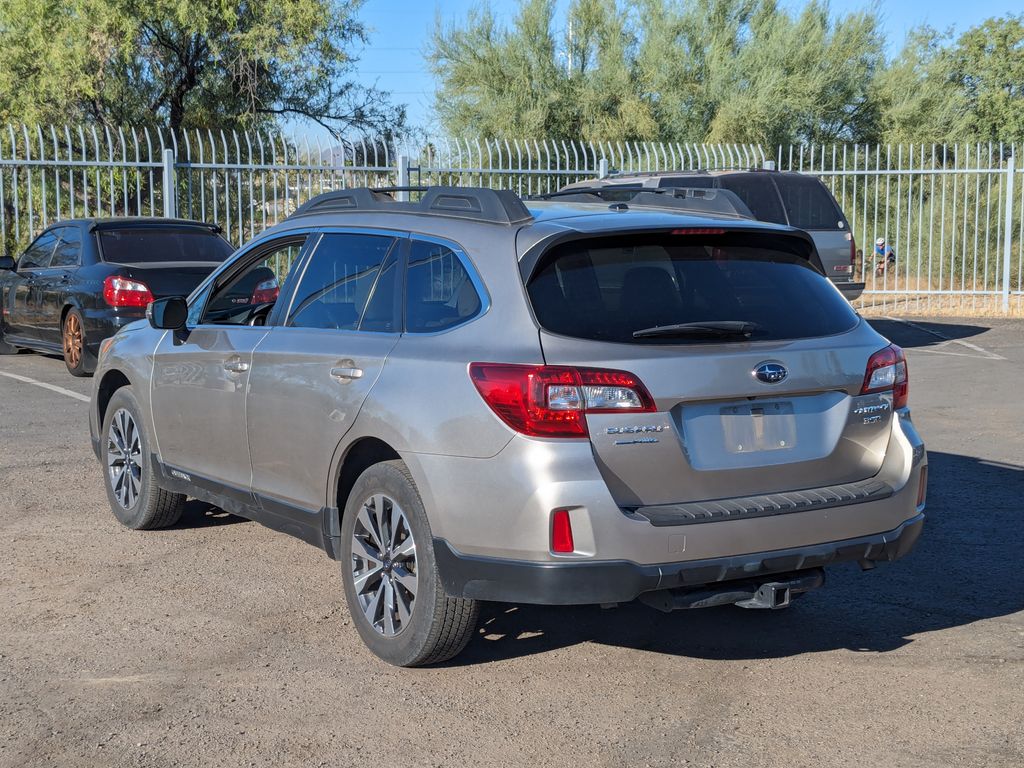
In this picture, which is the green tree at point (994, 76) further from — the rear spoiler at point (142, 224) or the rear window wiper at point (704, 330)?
the rear window wiper at point (704, 330)

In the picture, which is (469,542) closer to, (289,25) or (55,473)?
(55,473)

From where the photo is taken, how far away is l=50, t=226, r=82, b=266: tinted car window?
1303 cm

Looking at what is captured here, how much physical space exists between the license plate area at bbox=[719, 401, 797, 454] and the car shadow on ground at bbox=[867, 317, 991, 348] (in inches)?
508

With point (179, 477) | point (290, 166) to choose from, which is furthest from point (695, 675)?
point (290, 166)

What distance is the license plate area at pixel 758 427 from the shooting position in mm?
4418

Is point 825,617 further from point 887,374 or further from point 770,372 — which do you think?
point 770,372

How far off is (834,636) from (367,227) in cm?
260

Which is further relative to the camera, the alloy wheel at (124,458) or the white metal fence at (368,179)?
the white metal fence at (368,179)

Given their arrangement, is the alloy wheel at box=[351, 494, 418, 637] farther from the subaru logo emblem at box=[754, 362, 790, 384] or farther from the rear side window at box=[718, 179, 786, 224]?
the rear side window at box=[718, 179, 786, 224]

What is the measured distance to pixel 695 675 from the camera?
A: 4.74 m

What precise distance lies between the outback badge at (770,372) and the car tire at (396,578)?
1.29m

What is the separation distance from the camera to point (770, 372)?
4.47 meters

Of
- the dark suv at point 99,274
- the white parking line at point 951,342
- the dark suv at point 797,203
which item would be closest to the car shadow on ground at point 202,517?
the dark suv at point 99,274

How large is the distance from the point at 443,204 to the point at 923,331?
15.1 m
